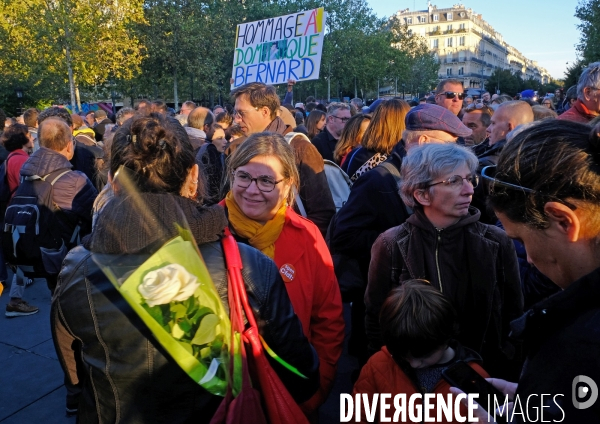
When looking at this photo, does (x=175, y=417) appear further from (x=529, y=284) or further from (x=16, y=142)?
(x=16, y=142)

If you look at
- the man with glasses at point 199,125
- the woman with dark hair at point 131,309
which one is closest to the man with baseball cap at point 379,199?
the woman with dark hair at point 131,309

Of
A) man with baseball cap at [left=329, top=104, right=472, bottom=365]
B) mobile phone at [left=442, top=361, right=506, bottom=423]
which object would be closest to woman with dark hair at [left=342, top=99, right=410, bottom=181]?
man with baseball cap at [left=329, top=104, right=472, bottom=365]

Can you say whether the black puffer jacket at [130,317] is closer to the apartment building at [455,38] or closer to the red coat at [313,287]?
the red coat at [313,287]

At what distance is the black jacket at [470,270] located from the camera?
219cm

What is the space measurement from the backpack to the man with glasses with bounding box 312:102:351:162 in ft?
10.9

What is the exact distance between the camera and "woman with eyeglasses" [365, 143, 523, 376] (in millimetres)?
2197

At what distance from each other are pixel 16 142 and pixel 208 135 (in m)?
2.12

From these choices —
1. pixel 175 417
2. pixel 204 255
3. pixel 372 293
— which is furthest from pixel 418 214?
pixel 175 417

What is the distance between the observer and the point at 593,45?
2533 cm

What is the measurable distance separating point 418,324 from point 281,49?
5.49 meters

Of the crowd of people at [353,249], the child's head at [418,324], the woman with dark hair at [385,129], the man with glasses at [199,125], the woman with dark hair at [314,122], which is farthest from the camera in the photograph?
the woman with dark hair at [314,122]

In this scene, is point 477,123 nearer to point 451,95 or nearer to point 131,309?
point 451,95

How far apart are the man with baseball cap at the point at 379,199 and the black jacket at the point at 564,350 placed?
1.70m

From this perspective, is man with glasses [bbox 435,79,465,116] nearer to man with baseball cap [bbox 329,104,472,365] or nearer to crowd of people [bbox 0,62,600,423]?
crowd of people [bbox 0,62,600,423]
